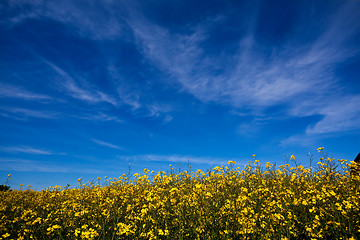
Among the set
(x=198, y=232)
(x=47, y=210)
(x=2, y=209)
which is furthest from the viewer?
(x=2, y=209)

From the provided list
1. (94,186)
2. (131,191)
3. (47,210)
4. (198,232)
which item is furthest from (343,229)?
(94,186)

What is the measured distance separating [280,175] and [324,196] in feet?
15.4

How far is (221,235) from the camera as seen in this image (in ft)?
15.1

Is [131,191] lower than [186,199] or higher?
higher

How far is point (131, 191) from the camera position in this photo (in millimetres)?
8367

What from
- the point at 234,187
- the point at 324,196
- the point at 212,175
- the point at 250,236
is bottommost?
the point at 250,236

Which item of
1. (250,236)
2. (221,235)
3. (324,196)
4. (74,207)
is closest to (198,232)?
(221,235)

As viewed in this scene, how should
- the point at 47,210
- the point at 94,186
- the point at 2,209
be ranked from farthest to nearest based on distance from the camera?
1. the point at 94,186
2. the point at 2,209
3. the point at 47,210

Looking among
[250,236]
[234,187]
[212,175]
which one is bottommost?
[250,236]

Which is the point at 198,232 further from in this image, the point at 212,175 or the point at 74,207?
the point at 212,175

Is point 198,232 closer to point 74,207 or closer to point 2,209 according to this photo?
point 74,207

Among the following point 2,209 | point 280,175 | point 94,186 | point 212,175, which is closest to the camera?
point 2,209

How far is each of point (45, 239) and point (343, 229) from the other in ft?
24.8

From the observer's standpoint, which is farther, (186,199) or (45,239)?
(186,199)
